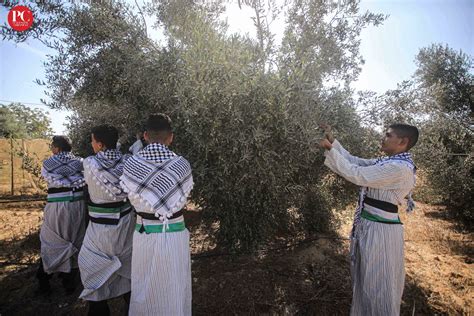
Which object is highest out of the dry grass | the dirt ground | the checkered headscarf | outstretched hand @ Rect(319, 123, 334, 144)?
outstretched hand @ Rect(319, 123, 334, 144)

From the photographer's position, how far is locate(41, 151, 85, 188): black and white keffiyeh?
466cm

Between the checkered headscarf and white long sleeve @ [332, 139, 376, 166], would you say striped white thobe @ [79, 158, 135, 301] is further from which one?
white long sleeve @ [332, 139, 376, 166]

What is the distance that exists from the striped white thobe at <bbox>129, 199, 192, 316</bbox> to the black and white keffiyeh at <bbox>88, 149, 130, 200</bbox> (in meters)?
0.57

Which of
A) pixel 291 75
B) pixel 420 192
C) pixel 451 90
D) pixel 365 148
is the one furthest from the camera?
Answer: pixel 451 90

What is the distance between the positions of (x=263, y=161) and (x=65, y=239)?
3.27 meters

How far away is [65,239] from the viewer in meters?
4.80

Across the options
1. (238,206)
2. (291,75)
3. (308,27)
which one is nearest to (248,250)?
(238,206)

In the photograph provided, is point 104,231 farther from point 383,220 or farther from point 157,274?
point 383,220

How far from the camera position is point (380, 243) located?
350 centimetres

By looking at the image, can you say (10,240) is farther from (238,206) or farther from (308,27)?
(308,27)

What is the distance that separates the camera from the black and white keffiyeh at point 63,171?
15.3 feet

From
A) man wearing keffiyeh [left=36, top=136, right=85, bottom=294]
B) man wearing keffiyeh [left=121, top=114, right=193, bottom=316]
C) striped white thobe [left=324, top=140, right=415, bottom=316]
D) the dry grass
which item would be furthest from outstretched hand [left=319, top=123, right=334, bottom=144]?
the dry grass

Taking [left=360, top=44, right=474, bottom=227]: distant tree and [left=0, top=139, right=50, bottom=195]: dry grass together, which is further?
[left=0, top=139, right=50, bottom=195]: dry grass

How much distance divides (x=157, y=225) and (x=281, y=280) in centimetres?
Result: 306
